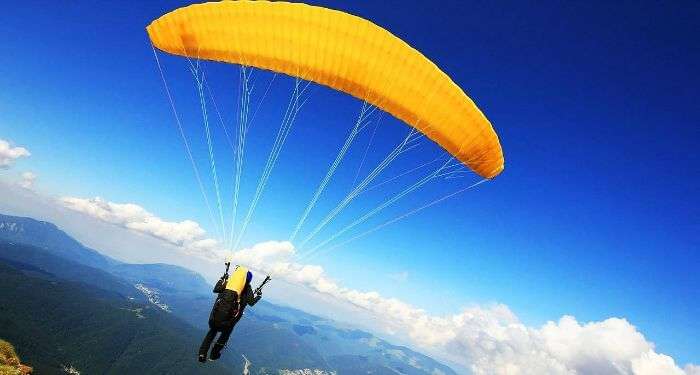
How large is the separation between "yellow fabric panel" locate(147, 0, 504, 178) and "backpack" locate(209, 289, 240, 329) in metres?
→ 7.43

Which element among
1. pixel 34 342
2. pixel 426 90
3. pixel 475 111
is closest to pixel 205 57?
pixel 426 90

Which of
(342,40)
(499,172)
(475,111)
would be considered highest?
(342,40)

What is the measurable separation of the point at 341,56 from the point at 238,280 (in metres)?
7.38

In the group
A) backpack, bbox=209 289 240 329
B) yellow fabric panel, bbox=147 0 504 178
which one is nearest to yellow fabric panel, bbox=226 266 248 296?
backpack, bbox=209 289 240 329

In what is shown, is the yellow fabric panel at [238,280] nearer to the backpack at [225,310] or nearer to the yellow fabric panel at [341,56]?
the backpack at [225,310]

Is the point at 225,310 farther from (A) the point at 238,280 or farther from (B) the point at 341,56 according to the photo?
(B) the point at 341,56

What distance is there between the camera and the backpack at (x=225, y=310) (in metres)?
10.9

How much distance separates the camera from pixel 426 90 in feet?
42.2

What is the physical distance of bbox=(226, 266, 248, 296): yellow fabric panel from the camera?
37.8 feet

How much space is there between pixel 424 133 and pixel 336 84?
3431mm

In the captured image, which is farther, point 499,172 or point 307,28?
point 499,172

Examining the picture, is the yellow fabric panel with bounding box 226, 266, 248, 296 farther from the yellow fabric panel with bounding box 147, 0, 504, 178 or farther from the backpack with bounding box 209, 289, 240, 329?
the yellow fabric panel with bounding box 147, 0, 504, 178

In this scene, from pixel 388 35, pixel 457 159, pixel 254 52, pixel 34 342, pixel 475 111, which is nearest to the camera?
pixel 388 35

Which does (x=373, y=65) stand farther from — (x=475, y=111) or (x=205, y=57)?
(x=205, y=57)
